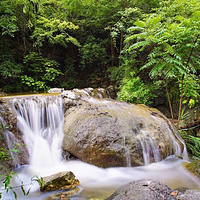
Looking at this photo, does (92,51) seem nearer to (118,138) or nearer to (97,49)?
(97,49)

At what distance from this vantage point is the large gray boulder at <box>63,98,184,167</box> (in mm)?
3877

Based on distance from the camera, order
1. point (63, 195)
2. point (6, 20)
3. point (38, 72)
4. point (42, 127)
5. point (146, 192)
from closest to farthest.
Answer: point (146, 192) → point (63, 195) → point (42, 127) → point (6, 20) → point (38, 72)

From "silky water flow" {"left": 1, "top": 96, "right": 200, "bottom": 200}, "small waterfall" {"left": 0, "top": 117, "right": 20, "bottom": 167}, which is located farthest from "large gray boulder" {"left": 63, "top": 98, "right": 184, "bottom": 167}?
"small waterfall" {"left": 0, "top": 117, "right": 20, "bottom": 167}

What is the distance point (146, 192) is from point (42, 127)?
4.17 m

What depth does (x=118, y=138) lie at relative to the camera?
4062mm

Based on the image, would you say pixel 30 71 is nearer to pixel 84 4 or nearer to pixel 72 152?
pixel 84 4

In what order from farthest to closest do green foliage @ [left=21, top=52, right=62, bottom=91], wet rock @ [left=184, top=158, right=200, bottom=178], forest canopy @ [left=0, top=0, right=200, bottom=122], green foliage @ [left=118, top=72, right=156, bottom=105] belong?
green foliage @ [left=21, top=52, right=62, bottom=91] → green foliage @ [left=118, top=72, right=156, bottom=105] → forest canopy @ [left=0, top=0, right=200, bottom=122] → wet rock @ [left=184, top=158, right=200, bottom=178]

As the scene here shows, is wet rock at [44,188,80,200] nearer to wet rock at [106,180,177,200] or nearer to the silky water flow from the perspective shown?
the silky water flow

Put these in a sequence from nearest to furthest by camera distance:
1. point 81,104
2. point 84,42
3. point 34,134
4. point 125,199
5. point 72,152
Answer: point 125,199, point 72,152, point 34,134, point 81,104, point 84,42

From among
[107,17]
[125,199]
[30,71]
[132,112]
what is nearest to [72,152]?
[132,112]

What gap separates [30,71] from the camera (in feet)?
33.4

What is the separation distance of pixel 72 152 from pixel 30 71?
7.71m

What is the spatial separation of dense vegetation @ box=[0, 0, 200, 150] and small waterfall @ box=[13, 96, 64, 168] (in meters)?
3.40

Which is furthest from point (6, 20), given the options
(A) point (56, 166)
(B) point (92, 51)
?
(A) point (56, 166)
